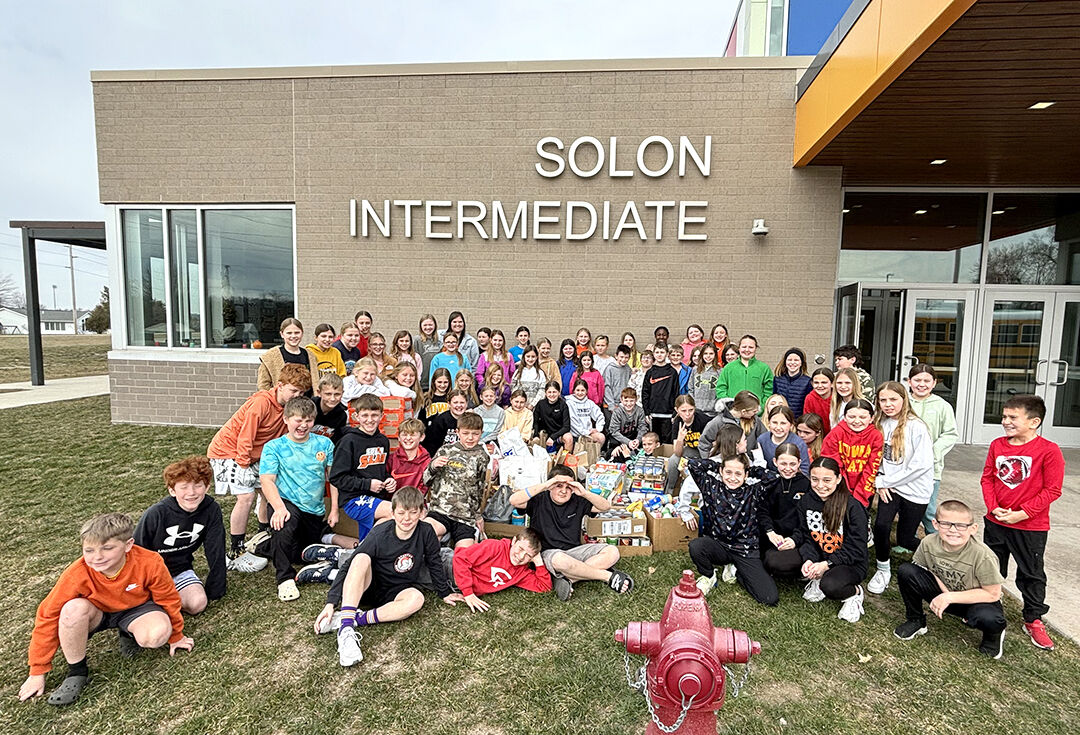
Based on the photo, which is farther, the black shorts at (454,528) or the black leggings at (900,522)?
the black shorts at (454,528)

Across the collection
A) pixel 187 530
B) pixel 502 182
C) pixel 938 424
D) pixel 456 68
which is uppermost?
pixel 456 68

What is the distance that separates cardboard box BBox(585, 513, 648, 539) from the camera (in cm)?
452

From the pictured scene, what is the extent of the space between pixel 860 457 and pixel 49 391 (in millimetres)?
17585

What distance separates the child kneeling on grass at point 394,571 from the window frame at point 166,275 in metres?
6.46

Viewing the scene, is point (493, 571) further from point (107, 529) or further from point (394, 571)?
point (107, 529)

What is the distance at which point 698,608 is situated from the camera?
5.67ft

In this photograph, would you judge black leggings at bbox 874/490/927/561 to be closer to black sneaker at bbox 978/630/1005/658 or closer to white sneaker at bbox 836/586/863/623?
white sneaker at bbox 836/586/863/623

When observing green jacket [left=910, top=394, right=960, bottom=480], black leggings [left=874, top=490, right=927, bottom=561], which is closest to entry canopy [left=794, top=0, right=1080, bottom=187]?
green jacket [left=910, top=394, right=960, bottom=480]

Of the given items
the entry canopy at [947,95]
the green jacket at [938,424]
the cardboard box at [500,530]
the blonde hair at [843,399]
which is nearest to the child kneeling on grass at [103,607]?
the cardboard box at [500,530]

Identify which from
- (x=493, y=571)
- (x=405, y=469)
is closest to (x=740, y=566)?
(x=493, y=571)

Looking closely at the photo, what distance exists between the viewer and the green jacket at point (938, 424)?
15.1 feet

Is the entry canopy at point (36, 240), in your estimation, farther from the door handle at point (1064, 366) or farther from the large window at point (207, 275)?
the door handle at point (1064, 366)

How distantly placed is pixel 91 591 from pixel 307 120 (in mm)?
7804

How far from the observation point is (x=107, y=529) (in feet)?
9.57
